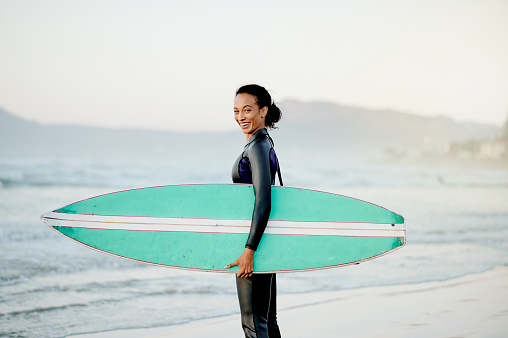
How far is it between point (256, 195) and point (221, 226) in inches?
14.5

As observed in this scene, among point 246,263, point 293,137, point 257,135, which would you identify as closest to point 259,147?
point 257,135

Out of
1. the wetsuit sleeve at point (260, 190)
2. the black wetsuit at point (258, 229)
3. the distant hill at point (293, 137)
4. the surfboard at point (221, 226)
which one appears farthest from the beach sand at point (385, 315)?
the distant hill at point (293, 137)

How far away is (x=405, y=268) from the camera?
16.6 feet

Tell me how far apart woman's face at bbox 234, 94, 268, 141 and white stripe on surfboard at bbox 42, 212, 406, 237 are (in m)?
0.38

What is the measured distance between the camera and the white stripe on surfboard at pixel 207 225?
6.23ft

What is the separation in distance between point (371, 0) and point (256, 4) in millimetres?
3786

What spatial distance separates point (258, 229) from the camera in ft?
5.27

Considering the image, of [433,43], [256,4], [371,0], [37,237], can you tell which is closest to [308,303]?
[37,237]

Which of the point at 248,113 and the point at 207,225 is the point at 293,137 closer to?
the point at 207,225

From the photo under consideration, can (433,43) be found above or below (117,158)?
above

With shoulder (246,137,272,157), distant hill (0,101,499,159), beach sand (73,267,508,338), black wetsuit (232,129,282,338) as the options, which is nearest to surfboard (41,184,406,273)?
black wetsuit (232,129,282,338)

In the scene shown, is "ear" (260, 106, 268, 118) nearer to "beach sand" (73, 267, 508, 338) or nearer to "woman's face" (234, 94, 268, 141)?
"woman's face" (234, 94, 268, 141)

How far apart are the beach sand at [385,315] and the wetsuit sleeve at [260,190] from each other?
1523 millimetres

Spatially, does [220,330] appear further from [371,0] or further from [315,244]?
[371,0]
